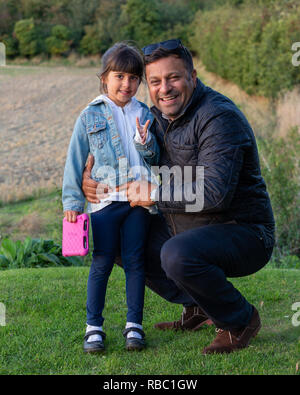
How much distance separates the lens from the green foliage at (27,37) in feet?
90.5

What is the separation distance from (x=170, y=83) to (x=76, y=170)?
75 centimetres

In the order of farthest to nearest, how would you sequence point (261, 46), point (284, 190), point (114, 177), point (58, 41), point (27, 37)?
point (58, 41), point (27, 37), point (261, 46), point (284, 190), point (114, 177)

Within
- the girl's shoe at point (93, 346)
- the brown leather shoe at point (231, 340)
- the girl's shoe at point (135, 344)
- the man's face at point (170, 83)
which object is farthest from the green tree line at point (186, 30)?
the girl's shoe at point (93, 346)

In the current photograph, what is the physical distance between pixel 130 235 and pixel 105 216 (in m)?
0.19

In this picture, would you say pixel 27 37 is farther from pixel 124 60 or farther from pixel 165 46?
pixel 165 46

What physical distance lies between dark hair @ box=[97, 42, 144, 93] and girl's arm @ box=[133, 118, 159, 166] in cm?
32

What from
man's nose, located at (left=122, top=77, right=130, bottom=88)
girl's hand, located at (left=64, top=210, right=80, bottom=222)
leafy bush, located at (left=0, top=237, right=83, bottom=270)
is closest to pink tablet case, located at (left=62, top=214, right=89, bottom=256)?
girl's hand, located at (left=64, top=210, right=80, bottom=222)

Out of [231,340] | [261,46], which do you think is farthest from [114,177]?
[261,46]

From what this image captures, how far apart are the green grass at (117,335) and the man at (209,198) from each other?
19cm

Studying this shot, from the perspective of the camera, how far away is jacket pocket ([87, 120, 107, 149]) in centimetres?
306

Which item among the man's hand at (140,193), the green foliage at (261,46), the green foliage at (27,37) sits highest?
the green foliage at (27,37)

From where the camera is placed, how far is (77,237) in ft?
9.81

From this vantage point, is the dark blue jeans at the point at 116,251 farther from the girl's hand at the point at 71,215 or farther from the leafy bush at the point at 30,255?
the leafy bush at the point at 30,255
